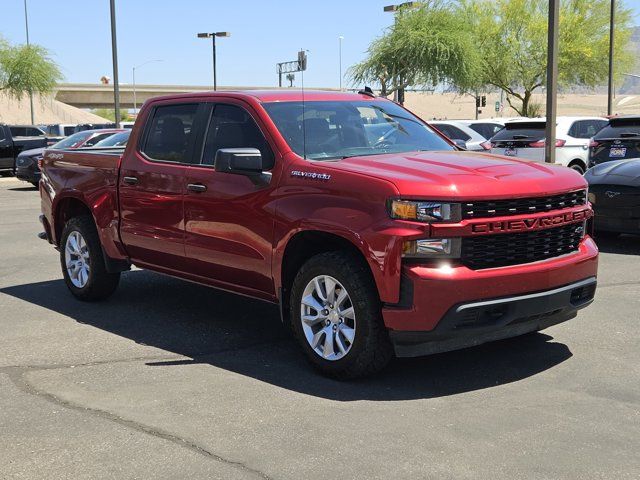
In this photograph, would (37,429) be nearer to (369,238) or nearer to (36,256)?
(369,238)

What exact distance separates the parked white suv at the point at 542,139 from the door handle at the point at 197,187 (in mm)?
12212

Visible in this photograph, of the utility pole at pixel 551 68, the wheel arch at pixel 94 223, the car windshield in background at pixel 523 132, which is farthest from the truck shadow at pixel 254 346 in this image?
the car windshield in background at pixel 523 132

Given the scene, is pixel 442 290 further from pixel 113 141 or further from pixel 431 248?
pixel 113 141

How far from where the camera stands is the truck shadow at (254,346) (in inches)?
214

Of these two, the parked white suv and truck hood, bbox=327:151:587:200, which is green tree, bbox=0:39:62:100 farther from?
truck hood, bbox=327:151:587:200

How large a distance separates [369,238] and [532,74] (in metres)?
49.2

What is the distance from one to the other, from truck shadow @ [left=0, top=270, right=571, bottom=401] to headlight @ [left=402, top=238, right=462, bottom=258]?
34.9 inches

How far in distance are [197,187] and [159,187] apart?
21.6 inches

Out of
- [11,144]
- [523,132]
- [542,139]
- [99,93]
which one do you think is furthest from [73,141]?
[99,93]

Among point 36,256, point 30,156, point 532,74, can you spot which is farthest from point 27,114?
point 36,256

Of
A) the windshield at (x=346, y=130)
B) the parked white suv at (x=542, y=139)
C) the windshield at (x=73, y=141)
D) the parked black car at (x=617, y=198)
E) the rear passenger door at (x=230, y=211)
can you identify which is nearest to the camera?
the rear passenger door at (x=230, y=211)

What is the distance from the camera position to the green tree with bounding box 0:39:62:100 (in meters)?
59.4

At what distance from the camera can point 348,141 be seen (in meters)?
6.23

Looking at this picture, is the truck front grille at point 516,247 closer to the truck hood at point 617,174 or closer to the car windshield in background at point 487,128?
the truck hood at point 617,174
